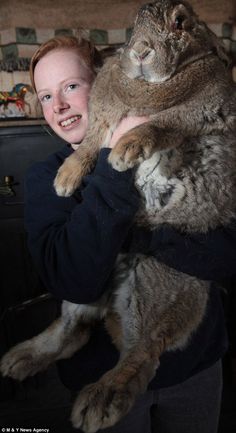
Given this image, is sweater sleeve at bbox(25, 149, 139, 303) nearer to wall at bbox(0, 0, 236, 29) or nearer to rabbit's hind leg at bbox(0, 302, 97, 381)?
rabbit's hind leg at bbox(0, 302, 97, 381)

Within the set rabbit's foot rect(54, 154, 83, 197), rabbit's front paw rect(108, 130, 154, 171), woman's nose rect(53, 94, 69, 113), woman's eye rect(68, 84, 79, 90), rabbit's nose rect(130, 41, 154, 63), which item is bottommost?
rabbit's foot rect(54, 154, 83, 197)

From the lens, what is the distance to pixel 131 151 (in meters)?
1.17

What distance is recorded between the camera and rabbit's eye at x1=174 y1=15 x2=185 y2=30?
1.25 metres

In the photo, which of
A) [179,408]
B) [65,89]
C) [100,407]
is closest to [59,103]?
[65,89]

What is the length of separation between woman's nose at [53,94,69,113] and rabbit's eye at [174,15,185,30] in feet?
1.79

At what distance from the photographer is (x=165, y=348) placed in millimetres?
1365

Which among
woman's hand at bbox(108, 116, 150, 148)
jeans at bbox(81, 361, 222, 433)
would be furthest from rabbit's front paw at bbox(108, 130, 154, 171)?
jeans at bbox(81, 361, 222, 433)

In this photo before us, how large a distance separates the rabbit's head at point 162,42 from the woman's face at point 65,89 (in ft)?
0.99

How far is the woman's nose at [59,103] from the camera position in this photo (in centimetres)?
154

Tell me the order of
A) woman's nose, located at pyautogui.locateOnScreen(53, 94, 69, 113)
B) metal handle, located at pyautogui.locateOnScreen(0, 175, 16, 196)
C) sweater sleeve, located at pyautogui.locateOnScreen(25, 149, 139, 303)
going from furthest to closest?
metal handle, located at pyautogui.locateOnScreen(0, 175, 16, 196) < woman's nose, located at pyautogui.locateOnScreen(53, 94, 69, 113) < sweater sleeve, located at pyautogui.locateOnScreen(25, 149, 139, 303)

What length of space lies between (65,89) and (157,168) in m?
0.54

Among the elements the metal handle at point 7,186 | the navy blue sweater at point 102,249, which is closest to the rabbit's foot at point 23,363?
the navy blue sweater at point 102,249

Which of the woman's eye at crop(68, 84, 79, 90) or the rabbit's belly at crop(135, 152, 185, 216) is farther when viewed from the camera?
the woman's eye at crop(68, 84, 79, 90)

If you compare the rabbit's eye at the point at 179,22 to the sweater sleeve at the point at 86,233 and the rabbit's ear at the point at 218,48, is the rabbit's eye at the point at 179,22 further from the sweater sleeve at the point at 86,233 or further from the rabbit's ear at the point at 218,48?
the sweater sleeve at the point at 86,233
